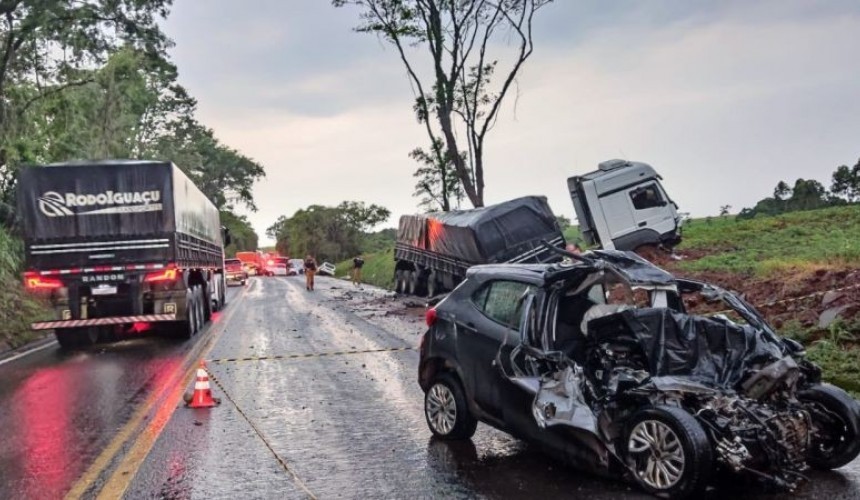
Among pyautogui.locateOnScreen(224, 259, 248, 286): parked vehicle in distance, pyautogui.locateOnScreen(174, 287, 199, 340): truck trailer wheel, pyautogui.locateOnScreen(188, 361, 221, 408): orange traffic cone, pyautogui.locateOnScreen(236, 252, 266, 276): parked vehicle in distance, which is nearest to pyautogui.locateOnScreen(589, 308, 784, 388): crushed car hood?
pyautogui.locateOnScreen(188, 361, 221, 408): orange traffic cone

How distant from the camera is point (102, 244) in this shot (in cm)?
1474

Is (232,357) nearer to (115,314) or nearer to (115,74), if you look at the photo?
(115,314)

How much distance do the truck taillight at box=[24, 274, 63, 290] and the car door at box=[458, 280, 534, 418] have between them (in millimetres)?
10622

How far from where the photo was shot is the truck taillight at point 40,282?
14.4m

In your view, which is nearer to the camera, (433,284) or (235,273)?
(433,284)

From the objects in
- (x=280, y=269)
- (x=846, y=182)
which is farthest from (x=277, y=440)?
(x=280, y=269)

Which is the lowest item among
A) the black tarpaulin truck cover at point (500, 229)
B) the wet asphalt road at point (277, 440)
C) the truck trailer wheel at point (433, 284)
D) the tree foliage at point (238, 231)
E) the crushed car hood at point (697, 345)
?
the wet asphalt road at point (277, 440)

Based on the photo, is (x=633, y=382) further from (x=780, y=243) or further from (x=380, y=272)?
(x=380, y=272)

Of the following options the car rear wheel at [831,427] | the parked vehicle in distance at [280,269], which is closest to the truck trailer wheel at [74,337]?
the car rear wheel at [831,427]

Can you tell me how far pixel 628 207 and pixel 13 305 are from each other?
1619 centimetres

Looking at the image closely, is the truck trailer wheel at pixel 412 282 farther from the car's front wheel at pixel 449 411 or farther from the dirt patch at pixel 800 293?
the car's front wheel at pixel 449 411

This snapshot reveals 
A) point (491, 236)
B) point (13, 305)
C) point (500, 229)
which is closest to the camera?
point (13, 305)

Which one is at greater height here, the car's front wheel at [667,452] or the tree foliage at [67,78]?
the tree foliage at [67,78]

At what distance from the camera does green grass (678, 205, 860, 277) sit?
57.0 feet
